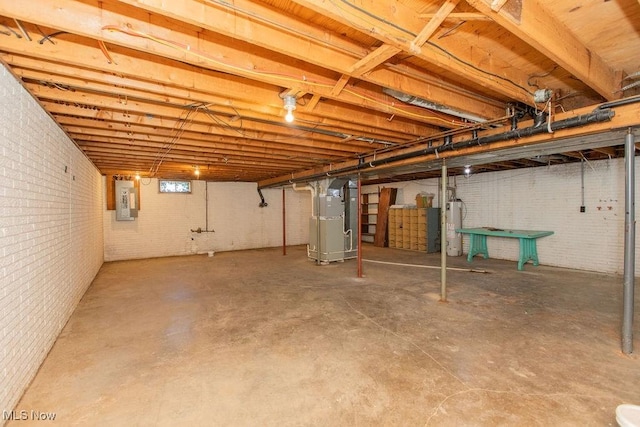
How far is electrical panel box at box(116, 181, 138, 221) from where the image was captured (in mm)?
7008

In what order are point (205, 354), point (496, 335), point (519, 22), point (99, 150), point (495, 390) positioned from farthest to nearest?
Result: point (99, 150) < point (496, 335) < point (205, 354) < point (495, 390) < point (519, 22)

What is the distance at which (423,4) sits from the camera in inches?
61.1

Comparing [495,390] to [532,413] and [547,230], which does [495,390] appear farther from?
[547,230]

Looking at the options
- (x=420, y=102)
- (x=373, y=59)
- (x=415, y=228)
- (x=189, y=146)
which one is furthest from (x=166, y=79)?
(x=415, y=228)

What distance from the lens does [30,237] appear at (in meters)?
2.18

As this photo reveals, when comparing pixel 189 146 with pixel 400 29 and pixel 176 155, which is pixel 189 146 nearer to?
pixel 176 155

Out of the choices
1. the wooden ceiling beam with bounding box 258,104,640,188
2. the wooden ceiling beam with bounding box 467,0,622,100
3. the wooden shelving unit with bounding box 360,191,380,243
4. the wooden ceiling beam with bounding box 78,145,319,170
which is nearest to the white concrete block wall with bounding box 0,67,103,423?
the wooden ceiling beam with bounding box 78,145,319,170

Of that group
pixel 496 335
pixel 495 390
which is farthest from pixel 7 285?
pixel 496 335

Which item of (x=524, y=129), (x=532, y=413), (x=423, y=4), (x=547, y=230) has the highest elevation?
(x=423, y=4)

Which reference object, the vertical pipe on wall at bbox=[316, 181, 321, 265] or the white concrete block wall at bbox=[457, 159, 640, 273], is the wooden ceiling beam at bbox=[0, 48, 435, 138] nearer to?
the vertical pipe on wall at bbox=[316, 181, 321, 265]

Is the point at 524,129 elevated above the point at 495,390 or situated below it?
above

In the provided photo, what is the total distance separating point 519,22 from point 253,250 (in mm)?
8139

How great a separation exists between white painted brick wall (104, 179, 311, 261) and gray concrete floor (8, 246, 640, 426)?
3197mm

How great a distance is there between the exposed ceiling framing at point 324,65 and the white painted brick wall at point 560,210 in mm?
3385
